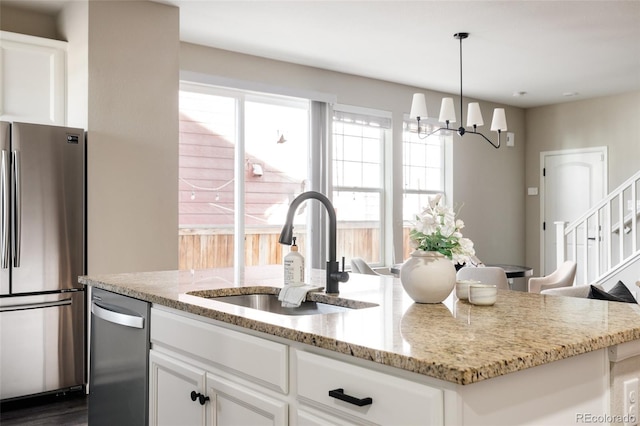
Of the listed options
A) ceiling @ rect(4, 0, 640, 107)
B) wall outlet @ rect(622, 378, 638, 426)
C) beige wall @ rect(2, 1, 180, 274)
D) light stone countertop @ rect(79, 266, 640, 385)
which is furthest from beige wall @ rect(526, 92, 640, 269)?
wall outlet @ rect(622, 378, 638, 426)

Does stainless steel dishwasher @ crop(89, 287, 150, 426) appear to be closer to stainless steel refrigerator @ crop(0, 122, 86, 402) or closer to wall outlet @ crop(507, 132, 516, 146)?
stainless steel refrigerator @ crop(0, 122, 86, 402)

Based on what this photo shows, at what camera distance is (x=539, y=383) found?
4.19 feet

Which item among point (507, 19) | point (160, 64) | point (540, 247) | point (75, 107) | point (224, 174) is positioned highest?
point (507, 19)

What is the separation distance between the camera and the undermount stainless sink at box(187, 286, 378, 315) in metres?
2.04

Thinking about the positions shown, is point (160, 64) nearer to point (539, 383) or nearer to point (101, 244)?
point (101, 244)

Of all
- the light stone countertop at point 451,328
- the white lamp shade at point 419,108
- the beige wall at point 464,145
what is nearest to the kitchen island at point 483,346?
the light stone countertop at point 451,328

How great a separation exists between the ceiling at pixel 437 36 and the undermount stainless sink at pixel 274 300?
248 cm

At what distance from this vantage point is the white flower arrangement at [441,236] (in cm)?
183

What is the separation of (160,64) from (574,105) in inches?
227

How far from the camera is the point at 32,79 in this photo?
404 centimetres

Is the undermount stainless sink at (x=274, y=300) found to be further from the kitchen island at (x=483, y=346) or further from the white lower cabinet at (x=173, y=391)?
the white lower cabinet at (x=173, y=391)

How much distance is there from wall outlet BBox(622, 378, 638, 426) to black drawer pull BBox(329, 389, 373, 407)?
74cm

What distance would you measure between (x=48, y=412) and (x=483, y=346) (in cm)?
318

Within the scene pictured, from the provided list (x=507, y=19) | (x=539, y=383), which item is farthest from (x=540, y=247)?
(x=539, y=383)
